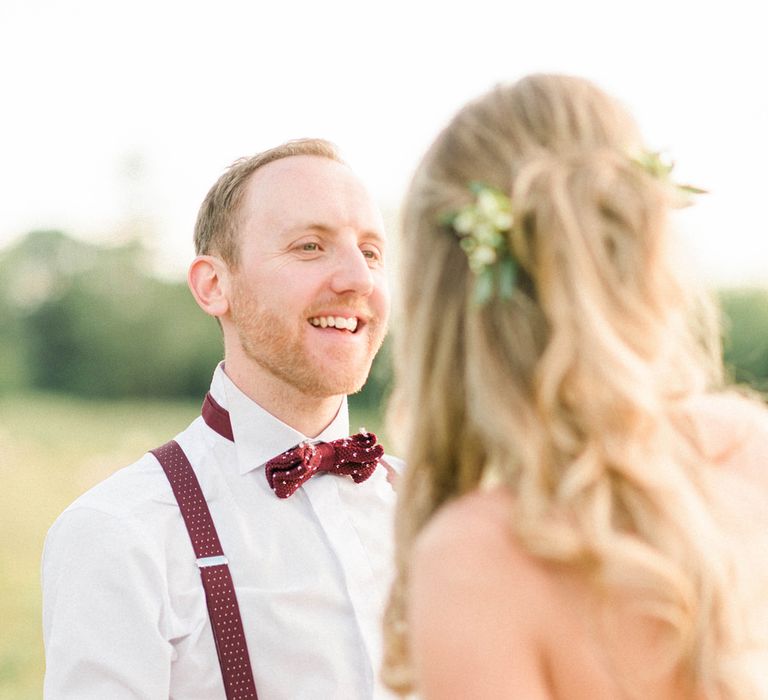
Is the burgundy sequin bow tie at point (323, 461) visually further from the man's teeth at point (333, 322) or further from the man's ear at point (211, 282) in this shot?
the man's ear at point (211, 282)

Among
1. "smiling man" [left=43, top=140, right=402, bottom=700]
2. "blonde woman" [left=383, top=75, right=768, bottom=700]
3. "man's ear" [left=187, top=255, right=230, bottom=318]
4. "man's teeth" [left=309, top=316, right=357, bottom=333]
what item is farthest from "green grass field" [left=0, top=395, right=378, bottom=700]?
"blonde woman" [left=383, top=75, right=768, bottom=700]

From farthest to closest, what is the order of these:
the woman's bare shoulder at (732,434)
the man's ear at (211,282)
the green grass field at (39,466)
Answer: the green grass field at (39,466)
the man's ear at (211,282)
the woman's bare shoulder at (732,434)

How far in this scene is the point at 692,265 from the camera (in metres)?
1.62

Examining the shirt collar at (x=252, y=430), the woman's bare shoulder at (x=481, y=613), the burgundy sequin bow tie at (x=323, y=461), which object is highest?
the woman's bare shoulder at (x=481, y=613)

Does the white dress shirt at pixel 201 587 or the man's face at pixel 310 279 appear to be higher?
the man's face at pixel 310 279

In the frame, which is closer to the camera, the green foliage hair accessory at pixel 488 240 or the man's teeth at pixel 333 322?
the green foliage hair accessory at pixel 488 240

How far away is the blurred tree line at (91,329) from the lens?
3709 cm

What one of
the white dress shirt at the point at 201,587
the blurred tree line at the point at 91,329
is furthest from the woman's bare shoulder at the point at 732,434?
the blurred tree line at the point at 91,329

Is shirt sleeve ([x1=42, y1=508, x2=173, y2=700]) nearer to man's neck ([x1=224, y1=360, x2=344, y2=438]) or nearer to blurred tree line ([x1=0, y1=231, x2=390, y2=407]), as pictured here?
man's neck ([x1=224, y1=360, x2=344, y2=438])

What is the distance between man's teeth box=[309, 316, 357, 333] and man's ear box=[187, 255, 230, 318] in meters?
0.26

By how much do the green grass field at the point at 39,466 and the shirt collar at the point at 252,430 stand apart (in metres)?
7.90

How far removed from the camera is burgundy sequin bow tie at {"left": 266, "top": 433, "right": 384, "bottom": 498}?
2.77m

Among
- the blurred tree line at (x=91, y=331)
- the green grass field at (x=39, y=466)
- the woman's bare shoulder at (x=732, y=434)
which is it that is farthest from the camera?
the blurred tree line at (x=91, y=331)

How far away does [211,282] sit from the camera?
10.1 feet
